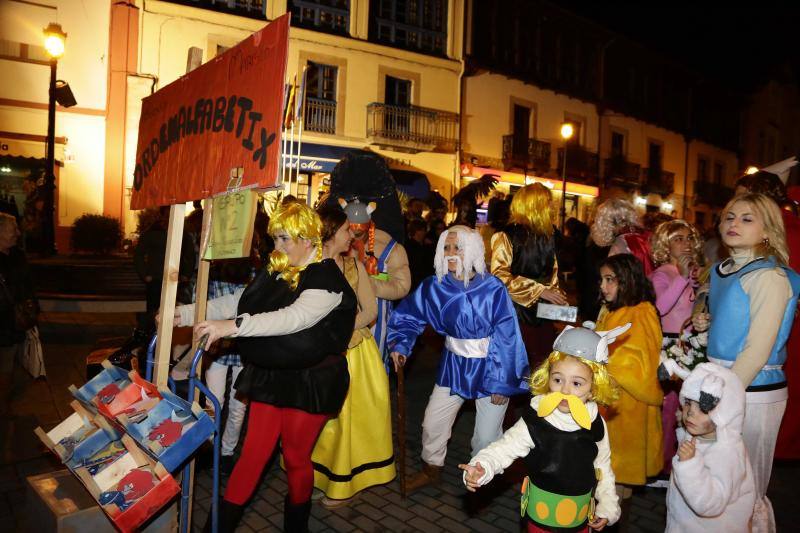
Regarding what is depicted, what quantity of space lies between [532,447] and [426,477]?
5.74 feet

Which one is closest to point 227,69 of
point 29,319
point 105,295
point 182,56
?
point 29,319

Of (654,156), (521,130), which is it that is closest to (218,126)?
(521,130)

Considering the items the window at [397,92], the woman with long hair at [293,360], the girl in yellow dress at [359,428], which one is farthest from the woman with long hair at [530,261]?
the window at [397,92]

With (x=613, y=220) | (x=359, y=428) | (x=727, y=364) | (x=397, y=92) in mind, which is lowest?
(x=359, y=428)

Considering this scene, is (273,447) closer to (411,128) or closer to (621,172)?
(411,128)

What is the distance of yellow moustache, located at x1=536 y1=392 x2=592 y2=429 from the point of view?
240 centimetres

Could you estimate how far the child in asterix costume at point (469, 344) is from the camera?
3.81 meters

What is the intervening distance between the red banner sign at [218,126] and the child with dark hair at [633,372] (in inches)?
91.7

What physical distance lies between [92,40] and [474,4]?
12.5 m

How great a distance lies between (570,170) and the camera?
77.9 ft

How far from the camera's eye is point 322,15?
18.2 meters

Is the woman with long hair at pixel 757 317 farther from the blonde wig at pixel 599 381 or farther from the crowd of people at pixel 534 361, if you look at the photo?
the blonde wig at pixel 599 381

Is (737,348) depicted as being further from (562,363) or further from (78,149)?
(78,149)

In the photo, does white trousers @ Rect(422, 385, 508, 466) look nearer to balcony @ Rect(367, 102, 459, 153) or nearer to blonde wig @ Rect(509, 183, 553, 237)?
blonde wig @ Rect(509, 183, 553, 237)
